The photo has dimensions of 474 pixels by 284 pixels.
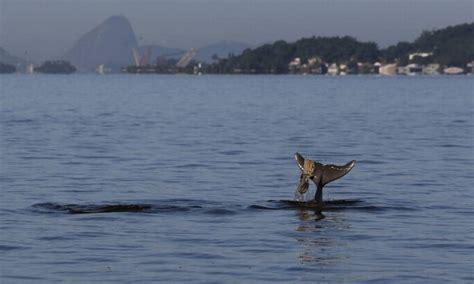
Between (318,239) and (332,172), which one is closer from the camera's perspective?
(318,239)

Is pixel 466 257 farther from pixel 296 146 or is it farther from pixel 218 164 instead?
pixel 296 146

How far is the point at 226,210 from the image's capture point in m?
24.1

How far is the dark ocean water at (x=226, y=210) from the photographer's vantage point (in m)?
17.6

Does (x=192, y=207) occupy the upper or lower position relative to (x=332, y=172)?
lower

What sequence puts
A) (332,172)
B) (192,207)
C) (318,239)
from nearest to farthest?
(318,239) < (332,172) < (192,207)

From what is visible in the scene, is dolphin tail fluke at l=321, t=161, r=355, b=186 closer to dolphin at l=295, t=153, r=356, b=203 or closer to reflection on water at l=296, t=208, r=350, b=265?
dolphin at l=295, t=153, r=356, b=203

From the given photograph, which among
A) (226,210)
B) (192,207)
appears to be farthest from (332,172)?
(192,207)

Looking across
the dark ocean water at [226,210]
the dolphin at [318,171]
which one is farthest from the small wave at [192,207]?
the dolphin at [318,171]

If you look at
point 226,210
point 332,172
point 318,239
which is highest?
point 332,172

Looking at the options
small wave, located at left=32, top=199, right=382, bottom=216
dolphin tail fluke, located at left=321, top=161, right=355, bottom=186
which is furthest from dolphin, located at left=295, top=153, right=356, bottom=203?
small wave, located at left=32, top=199, right=382, bottom=216

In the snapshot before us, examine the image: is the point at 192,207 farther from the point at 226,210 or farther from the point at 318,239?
the point at 318,239

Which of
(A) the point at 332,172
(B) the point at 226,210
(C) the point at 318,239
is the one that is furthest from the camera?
(B) the point at 226,210

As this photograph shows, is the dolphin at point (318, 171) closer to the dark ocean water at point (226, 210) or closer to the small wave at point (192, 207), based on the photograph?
the dark ocean water at point (226, 210)

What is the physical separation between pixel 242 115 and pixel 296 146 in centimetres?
2749
